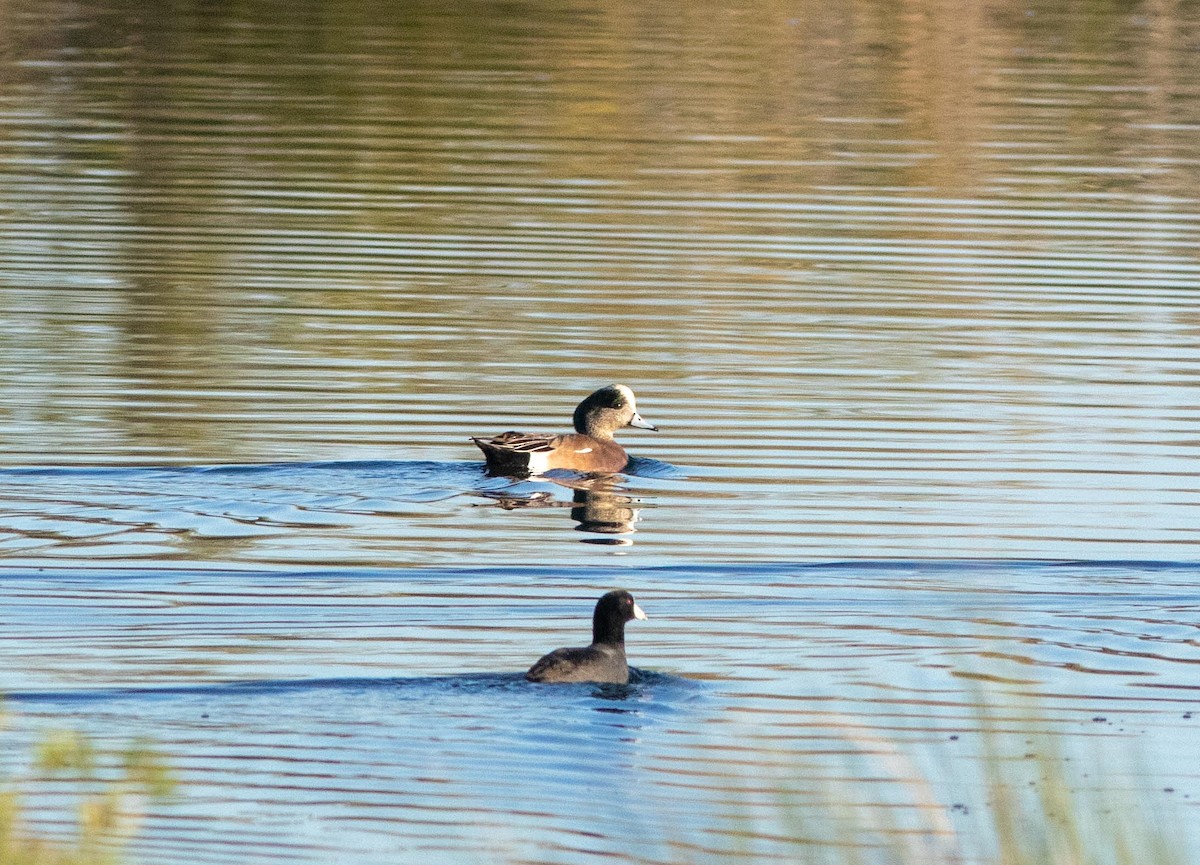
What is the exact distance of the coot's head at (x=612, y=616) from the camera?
31.4ft

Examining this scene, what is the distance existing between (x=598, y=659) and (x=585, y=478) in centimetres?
543

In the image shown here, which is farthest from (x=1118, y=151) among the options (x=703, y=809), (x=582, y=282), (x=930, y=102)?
(x=703, y=809)

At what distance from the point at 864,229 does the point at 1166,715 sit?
46.7 feet

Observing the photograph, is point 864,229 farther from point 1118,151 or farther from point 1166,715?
point 1166,715

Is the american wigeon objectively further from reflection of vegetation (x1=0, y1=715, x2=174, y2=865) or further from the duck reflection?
reflection of vegetation (x1=0, y1=715, x2=174, y2=865)

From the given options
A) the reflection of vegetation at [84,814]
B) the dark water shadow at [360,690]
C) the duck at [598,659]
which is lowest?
the dark water shadow at [360,690]

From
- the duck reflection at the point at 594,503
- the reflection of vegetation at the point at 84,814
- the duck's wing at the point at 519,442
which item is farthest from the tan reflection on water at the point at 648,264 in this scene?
the reflection of vegetation at the point at 84,814

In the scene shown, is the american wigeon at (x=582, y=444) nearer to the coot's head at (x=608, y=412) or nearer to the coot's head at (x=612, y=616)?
the coot's head at (x=608, y=412)

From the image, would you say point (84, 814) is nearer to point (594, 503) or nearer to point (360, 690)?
point (360, 690)

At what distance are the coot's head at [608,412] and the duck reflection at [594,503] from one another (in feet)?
1.06

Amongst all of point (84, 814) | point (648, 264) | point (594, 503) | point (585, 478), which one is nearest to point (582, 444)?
point (585, 478)

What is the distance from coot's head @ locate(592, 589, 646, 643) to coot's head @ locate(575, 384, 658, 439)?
4.72 meters

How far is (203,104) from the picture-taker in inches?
1196

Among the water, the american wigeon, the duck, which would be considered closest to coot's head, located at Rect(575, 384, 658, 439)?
the american wigeon
